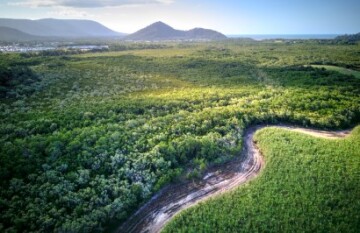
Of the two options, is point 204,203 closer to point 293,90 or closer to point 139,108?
point 139,108

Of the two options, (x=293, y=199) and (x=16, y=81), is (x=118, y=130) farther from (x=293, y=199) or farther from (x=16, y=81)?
(x=16, y=81)

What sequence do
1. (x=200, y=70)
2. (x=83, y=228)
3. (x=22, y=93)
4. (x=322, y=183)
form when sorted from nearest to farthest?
(x=83, y=228) < (x=322, y=183) < (x=22, y=93) < (x=200, y=70)

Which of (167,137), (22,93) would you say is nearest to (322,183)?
(167,137)

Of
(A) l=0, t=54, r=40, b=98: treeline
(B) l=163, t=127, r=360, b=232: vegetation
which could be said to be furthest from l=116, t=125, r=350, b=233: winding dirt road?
(A) l=0, t=54, r=40, b=98: treeline

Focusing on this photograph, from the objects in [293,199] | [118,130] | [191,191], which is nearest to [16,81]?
[118,130]

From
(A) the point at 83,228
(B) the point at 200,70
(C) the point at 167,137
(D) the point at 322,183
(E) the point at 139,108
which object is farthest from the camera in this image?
(B) the point at 200,70
